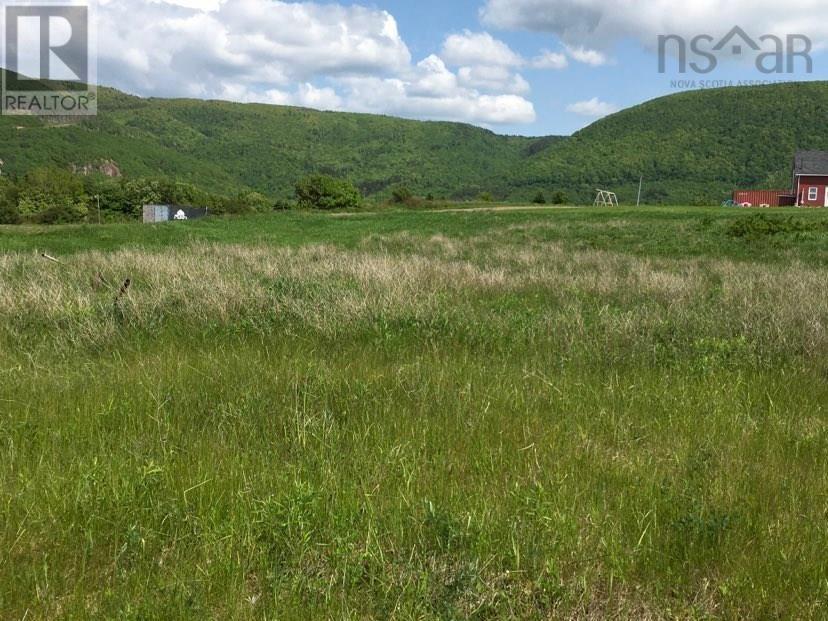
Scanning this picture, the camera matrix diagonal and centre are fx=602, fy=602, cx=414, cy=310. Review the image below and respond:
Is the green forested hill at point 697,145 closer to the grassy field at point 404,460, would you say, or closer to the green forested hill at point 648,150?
the green forested hill at point 648,150

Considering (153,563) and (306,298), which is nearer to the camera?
(153,563)

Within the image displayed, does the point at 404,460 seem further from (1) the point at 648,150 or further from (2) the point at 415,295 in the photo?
(1) the point at 648,150

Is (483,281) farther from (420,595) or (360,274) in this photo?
(420,595)

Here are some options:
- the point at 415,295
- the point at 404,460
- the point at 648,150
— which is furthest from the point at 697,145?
the point at 404,460

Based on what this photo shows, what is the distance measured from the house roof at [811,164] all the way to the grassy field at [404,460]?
6266cm

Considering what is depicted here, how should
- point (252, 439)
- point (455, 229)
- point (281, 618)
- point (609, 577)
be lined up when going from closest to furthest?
1. point (281, 618)
2. point (609, 577)
3. point (252, 439)
4. point (455, 229)

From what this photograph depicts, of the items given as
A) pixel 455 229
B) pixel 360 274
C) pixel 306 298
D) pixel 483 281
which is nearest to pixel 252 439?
pixel 306 298

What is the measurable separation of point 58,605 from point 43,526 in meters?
0.63

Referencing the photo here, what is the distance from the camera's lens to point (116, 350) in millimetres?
6352

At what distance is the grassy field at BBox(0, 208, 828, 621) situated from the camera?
8.51ft

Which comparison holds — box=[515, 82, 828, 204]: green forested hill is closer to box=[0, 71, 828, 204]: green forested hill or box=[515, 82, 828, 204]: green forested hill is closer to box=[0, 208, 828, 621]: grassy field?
box=[0, 71, 828, 204]: green forested hill

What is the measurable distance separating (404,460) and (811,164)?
232ft

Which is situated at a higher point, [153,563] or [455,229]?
[455,229]

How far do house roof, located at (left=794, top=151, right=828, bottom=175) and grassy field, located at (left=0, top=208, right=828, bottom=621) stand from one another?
62.7 meters
